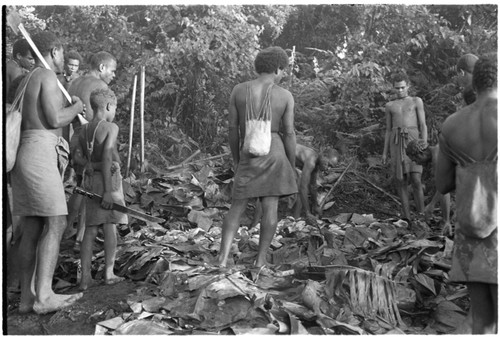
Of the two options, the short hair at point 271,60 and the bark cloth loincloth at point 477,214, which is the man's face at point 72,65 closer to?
the short hair at point 271,60

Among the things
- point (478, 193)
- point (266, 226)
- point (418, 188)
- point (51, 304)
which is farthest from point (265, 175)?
point (418, 188)

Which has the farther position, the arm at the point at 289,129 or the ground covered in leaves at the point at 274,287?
the arm at the point at 289,129

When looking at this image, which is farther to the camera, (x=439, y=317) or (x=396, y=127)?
(x=396, y=127)

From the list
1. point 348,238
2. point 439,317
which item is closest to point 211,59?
point 348,238

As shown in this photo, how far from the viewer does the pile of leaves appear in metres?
4.44

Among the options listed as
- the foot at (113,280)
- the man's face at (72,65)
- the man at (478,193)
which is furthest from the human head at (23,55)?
the man at (478,193)

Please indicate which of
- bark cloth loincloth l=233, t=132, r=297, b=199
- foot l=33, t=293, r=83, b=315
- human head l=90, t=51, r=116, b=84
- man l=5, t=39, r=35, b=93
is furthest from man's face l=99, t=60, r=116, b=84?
foot l=33, t=293, r=83, b=315

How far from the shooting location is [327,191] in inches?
Result: 411

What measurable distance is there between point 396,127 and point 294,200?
1.78 m

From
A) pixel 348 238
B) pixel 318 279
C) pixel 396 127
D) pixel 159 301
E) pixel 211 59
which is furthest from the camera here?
pixel 211 59

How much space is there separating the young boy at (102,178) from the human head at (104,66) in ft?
4.02

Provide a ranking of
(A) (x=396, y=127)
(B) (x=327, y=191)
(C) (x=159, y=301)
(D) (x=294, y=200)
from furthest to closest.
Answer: (B) (x=327, y=191) → (D) (x=294, y=200) → (A) (x=396, y=127) → (C) (x=159, y=301)

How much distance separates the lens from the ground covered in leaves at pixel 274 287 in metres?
4.45

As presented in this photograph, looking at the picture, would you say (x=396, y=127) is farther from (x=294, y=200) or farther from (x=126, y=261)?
(x=126, y=261)
